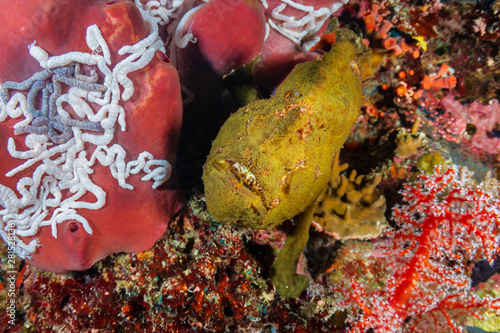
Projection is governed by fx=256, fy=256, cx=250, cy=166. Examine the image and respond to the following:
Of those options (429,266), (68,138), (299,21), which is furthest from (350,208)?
(68,138)

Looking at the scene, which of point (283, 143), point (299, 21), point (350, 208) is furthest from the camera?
point (350, 208)

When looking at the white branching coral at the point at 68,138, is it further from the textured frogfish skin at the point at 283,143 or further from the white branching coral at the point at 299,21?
the white branching coral at the point at 299,21

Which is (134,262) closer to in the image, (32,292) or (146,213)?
(146,213)

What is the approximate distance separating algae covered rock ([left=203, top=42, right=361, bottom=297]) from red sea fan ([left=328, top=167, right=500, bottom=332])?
1.40m

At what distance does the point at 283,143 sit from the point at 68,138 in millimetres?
1686

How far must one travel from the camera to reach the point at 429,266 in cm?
249

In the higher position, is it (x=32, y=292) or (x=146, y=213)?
(x=146, y=213)

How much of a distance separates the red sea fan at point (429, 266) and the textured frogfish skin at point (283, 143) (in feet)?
4.80

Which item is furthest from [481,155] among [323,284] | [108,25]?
[108,25]

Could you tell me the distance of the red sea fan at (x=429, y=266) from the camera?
7.96ft

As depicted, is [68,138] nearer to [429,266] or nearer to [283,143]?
[283,143]

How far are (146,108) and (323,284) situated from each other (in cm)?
238

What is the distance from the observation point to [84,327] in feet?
7.84

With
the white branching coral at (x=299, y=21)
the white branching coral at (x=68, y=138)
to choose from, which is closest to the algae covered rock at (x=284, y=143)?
the white branching coral at (x=68, y=138)
